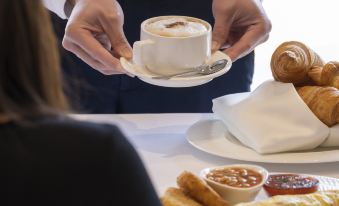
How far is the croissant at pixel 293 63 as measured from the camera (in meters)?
1.50

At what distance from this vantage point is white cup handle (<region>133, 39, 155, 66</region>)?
1377mm

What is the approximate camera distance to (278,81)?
1.53 metres

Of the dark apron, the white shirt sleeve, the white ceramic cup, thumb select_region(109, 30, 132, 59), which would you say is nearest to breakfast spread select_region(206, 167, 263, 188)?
the white ceramic cup

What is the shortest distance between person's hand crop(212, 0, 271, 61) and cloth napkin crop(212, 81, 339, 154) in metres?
0.11

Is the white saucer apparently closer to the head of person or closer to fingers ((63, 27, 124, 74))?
fingers ((63, 27, 124, 74))

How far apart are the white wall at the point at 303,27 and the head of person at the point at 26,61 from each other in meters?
2.99

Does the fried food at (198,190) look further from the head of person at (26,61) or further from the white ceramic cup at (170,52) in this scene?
the head of person at (26,61)

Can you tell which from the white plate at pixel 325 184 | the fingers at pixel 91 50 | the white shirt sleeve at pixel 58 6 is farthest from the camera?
the white shirt sleeve at pixel 58 6

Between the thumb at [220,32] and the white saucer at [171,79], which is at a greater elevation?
the thumb at [220,32]

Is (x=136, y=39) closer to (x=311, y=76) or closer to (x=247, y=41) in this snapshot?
(x=247, y=41)

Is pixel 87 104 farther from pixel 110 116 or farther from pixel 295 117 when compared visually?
pixel 295 117

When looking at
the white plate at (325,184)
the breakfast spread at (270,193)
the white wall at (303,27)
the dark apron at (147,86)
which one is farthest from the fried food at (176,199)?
the white wall at (303,27)

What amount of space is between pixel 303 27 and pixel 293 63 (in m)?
2.53

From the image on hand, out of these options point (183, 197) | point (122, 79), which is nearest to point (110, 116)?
point (122, 79)
